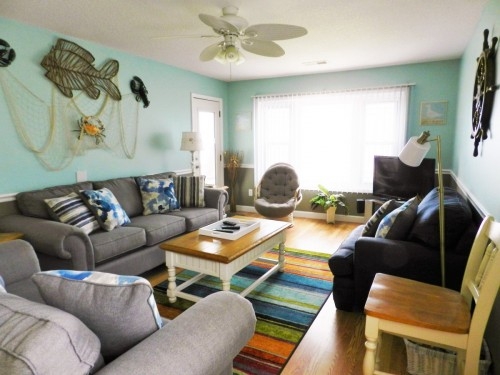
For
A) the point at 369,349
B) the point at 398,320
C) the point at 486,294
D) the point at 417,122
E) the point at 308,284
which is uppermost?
the point at 417,122

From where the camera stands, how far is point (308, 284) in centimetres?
293

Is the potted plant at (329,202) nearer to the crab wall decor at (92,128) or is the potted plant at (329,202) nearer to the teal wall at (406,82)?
the teal wall at (406,82)

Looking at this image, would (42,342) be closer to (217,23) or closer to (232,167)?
(217,23)

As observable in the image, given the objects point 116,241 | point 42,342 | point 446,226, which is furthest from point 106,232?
point 446,226

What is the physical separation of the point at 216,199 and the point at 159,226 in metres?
1.01

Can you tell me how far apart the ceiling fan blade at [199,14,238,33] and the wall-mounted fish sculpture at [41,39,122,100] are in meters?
1.80

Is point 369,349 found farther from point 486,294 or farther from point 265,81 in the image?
point 265,81

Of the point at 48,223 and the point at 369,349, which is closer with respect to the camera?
the point at 369,349

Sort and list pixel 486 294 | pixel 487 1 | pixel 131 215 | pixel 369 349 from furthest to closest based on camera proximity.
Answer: pixel 131 215 < pixel 487 1 < pixel 369 349 < pixel 486 294

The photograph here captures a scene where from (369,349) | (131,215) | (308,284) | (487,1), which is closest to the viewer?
(369,349)

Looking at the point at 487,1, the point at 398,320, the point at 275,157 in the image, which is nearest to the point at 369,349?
the point at 398,320

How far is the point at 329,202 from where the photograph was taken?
5.00m

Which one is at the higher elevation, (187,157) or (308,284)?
(187,157)

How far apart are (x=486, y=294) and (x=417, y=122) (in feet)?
12.3
